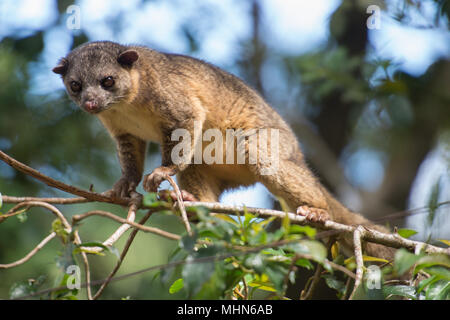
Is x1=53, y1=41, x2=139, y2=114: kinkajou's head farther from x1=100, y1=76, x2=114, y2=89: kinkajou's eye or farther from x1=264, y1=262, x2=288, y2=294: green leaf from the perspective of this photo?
x1=264, y1=262, x2=288, y2=294: green leaf

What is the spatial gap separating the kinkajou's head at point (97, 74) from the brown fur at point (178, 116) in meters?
0.01

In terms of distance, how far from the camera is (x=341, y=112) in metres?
10.8

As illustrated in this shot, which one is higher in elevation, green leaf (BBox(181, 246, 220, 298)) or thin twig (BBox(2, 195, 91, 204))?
thin twig (BBox(2, 195, 91, 204))

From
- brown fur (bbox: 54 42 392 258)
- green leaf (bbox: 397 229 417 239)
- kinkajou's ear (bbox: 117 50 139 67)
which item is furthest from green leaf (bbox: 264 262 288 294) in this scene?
kinkajou's ear (bbox: 117 50 139 67)

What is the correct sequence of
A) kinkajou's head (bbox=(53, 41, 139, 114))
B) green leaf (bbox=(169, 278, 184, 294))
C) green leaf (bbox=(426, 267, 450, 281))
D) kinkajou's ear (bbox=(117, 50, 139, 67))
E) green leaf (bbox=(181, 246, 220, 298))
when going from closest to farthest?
1. green leaf (bbox=(181, 246, 220, 298))
2. green leaf (bbox=(426, 267, 450, 281))
3. green leaf (bbox=(169, 278, 184, 294))
4. kinkajou's head (bbox=(53, 41, 139, 114))
5. kinkajou's ear (bbox=(117, 50, 139, 67))

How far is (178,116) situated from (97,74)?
3.24ft

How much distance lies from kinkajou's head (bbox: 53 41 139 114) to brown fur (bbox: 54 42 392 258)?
0.04ft

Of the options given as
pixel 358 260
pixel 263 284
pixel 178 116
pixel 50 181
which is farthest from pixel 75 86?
pixel 358 260

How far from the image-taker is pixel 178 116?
566 centimetres

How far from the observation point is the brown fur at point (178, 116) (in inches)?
217

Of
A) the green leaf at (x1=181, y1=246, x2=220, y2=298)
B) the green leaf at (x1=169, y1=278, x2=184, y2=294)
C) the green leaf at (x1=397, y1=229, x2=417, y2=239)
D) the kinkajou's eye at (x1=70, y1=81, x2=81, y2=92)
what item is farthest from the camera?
the kinkajou's eye at (x1=70, y1=81, x2=81, y2=92)

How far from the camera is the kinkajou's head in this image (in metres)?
5.35
